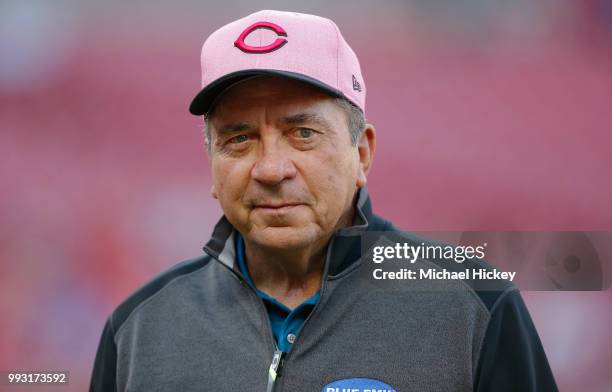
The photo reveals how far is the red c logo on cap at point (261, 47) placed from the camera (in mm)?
1201

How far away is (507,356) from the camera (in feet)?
3.88

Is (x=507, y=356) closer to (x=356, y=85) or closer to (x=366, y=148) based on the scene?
(x=366, y=148)

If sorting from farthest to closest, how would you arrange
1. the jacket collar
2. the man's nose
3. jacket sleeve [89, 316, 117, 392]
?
1. jacket sleeve [89, 316, 117, 392]
2. the jacket collar
3. the man's nose

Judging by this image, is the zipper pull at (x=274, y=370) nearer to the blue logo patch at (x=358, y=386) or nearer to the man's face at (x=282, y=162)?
the blue logo patch at (x=358, y=386)

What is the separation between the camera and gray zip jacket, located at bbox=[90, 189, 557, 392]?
3.87 ft

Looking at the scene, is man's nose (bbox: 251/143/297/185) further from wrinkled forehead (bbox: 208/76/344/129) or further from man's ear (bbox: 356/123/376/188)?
man's ear (bbox: 356/123/376/188)

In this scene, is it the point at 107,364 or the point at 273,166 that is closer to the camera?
the point at 273,166

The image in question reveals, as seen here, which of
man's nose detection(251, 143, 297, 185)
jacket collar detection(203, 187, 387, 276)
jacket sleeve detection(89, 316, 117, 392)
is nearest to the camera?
man's nose detection(251, 143, 297, 185)

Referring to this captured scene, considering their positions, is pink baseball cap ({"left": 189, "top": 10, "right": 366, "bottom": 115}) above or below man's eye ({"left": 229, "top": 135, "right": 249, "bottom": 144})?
above

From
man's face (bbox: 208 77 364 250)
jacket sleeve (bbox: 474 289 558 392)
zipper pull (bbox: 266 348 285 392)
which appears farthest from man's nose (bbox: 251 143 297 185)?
jacket sleeve (bbox: 474 289 558 392)

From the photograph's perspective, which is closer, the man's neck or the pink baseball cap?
the pink baseball cap

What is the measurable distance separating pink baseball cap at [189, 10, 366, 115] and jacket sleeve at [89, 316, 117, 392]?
1.77ft

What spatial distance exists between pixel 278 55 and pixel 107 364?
0.76 m

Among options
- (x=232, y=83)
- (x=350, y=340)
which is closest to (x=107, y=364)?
(x=350, y=340)
